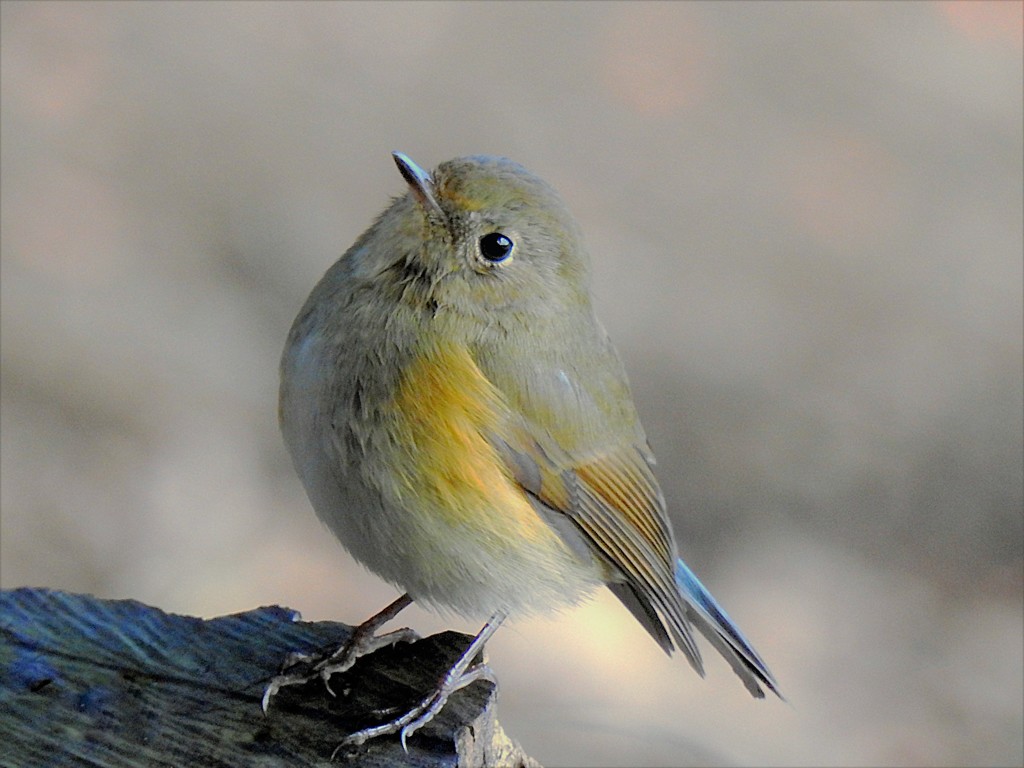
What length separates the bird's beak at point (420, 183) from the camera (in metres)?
2.68

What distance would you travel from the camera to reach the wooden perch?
2381 mm

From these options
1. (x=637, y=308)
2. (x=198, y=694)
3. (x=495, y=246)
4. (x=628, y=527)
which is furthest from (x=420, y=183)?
(x=637, y=308)

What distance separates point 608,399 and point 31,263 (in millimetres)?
3439

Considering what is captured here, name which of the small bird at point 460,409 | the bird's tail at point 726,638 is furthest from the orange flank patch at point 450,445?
the bird's tail at point 726,638

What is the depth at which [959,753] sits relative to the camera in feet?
16.5

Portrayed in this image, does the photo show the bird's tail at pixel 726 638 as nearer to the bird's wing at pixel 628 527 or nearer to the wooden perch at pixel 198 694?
the bird's wing at pixel 628 527

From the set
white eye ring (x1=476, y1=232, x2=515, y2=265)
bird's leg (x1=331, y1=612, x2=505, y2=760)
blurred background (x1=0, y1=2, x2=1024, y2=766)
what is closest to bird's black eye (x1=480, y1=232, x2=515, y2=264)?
white eye ring (x1=476, y1=232, x2=515, y2=265)

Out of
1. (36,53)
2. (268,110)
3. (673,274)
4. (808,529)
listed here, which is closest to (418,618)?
(808,529)

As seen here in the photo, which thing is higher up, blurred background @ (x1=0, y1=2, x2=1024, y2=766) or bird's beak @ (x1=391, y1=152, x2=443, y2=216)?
blurred background @ (x1=0, y1=2, x2=1024, y2=766)

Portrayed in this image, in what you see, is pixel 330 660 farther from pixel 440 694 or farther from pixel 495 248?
pixel 495 248

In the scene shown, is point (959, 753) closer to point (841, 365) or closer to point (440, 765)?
point (841, 365)

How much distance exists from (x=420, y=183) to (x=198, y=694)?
1.09m

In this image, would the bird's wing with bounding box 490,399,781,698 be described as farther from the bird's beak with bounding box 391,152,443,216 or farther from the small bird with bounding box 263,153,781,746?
the bird's beak with bounding box 391,152,443,216

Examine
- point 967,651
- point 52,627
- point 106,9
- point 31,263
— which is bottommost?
point 52,627
